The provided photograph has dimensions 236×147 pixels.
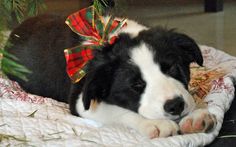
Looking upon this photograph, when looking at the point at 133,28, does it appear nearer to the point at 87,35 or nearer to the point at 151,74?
the point at 87,35

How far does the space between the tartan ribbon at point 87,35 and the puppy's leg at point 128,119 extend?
5.5 inches

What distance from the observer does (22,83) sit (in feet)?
8.56

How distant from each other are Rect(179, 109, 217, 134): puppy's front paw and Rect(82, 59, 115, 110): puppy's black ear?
340 mm

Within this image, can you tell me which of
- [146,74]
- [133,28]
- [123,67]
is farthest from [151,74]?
[133,28]

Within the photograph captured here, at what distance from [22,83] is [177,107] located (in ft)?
3.64

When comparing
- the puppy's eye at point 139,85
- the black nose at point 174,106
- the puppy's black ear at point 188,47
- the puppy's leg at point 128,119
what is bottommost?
the puppy's leg at point 128,119

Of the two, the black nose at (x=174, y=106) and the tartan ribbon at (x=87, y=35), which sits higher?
the tartan ribbon at (x=87, y=35)

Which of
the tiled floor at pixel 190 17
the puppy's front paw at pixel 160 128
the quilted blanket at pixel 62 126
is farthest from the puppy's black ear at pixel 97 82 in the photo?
the tiled floor at pixel 190 17

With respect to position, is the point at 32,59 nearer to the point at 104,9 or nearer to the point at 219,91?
the point at 104,9

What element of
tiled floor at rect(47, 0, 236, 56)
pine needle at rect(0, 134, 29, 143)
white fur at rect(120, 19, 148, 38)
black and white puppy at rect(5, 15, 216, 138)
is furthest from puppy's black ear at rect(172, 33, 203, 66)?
tiled floor at rect(47, 0, 236, 56)

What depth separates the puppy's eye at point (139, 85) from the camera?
1839 millimetres

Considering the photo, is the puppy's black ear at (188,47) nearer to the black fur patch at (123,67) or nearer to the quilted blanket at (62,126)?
the black fur patch at (123,67)

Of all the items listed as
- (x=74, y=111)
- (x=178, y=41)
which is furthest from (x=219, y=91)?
(x=74, y=111)

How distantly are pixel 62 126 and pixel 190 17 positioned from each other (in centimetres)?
318
